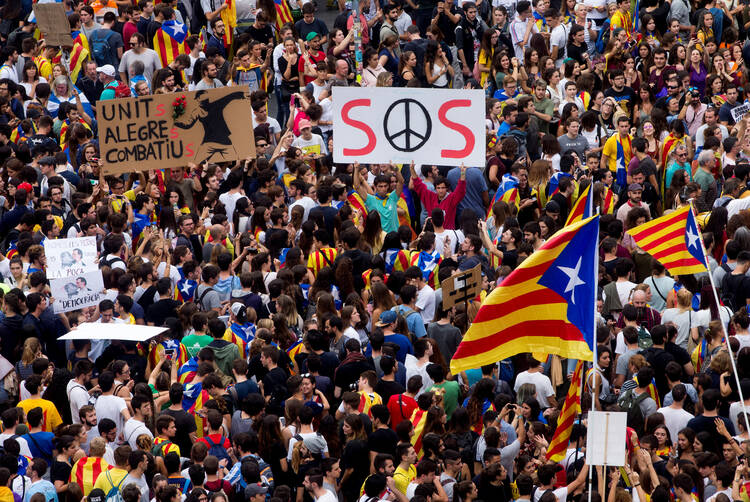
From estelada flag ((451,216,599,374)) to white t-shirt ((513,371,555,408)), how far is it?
2237 millimetres

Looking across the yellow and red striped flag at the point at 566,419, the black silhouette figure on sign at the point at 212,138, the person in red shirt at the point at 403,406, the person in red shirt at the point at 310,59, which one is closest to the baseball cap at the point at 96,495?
the person in red shirt at the point at 403,406

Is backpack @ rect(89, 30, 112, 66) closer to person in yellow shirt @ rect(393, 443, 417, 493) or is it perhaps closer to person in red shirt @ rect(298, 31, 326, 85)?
person in red shirt @ rect(298, 31, 326, 85)

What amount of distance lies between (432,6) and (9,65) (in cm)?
685

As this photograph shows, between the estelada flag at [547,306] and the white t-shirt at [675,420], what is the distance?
2.25 metres

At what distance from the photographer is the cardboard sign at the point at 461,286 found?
14844 mm

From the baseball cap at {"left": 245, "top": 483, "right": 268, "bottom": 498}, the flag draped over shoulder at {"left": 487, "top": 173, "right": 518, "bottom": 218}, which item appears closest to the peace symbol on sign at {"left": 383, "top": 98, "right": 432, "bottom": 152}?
the flag draped over shoulder at {"left": 487, "top": 173, "right": 518, "bottom": 218}

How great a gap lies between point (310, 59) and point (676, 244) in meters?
9.07

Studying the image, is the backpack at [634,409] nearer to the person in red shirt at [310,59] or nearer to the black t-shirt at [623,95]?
the black t-shirt at [623,95]

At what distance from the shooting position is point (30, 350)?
14539 millimetres

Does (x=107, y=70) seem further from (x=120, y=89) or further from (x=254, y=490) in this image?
(x=254, y=490)

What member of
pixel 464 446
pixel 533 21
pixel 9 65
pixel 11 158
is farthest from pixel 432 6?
pixel 464 446

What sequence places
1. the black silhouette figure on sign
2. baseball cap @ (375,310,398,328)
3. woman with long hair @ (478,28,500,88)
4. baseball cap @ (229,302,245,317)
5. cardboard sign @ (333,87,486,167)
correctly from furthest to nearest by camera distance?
woman with long hair @ (478,28,500,88), the black silhouette figure on sign, cardboard sign @ (333,87,486,167), baseball cap @ (229,302,245,317), baseball cap @ (375,310,398,328)

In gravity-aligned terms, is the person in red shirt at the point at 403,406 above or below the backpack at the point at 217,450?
above

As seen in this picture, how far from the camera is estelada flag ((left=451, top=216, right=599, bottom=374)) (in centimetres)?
1170
